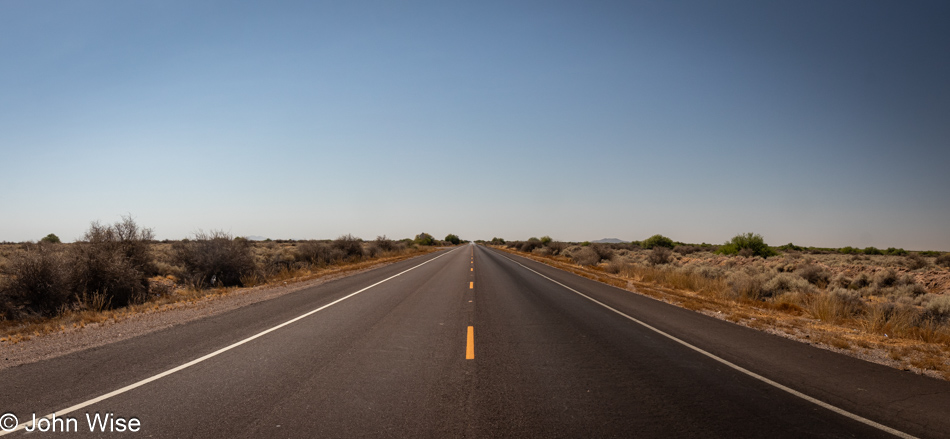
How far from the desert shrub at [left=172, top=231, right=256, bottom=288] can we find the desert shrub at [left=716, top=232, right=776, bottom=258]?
35.8 meters

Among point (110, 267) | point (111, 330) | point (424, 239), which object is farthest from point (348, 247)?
point (424, 239)

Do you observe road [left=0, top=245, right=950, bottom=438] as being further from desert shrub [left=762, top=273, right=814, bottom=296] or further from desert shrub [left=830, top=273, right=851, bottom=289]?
desert shrub [left=830, top=273, right=851, bottom=289]

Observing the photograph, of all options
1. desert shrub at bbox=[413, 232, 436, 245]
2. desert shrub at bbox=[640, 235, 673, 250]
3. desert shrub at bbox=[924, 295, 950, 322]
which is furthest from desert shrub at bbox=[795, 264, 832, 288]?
desert shrub at bbox=[413, 232, 436, 245]

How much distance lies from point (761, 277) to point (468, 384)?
1719 centimetres

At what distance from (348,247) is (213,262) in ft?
62.0

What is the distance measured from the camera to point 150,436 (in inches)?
144

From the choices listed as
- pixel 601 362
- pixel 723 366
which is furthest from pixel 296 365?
pixel 723 366

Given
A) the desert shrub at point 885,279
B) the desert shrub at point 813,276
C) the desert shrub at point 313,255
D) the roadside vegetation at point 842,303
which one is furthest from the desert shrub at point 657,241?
the desert shrub at point 313,255

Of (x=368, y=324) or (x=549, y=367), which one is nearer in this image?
(x=549, y=367)

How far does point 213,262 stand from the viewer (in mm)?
18344

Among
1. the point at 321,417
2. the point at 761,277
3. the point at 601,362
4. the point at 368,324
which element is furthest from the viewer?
the point at 761,277

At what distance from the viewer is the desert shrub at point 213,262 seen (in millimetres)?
18188

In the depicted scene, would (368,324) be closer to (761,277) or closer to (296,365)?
(296,365)

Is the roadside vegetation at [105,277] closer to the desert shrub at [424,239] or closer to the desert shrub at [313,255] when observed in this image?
the desert shrub at [313,255]
